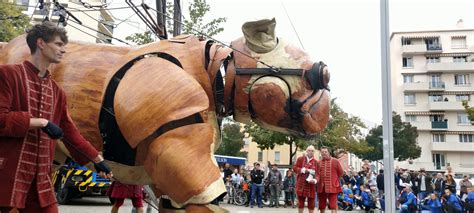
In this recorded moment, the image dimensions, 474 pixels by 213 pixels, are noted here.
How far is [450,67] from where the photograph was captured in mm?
50344

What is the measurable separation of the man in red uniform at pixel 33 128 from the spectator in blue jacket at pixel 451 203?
1102 cm

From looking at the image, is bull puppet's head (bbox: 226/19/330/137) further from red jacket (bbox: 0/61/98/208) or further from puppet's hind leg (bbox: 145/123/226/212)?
red jacket (bbox: 0/61/98/208)

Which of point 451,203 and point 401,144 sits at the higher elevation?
point 401,144

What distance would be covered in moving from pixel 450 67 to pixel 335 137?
3037cm

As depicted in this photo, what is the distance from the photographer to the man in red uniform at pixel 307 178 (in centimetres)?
898

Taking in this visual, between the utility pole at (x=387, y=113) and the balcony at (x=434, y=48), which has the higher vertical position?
the balcony at (x=434, y=48)

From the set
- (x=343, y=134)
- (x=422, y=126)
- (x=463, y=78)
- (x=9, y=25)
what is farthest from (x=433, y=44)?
(x=9, y=25)

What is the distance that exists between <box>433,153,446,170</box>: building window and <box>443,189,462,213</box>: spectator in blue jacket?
4060cm

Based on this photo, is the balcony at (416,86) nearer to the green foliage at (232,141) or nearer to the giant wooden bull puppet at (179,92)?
the green foliage at (232,141)

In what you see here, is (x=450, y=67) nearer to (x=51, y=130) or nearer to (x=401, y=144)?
(x=401, y=144)

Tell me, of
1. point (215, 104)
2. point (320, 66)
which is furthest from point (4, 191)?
point (320, 66)

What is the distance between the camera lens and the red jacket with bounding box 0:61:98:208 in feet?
7.23

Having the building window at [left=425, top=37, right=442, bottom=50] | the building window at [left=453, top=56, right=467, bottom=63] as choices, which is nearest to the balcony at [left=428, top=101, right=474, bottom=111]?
the building window at [left=453, top=56, right=467, bottom=63]

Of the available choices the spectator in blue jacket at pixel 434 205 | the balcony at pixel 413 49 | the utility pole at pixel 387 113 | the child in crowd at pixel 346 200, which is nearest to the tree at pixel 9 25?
the child in crowd at pixel 346 200
